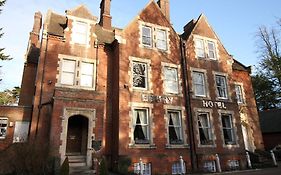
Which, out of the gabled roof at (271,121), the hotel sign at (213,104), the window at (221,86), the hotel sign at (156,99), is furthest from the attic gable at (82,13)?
the gabled roof at (271,121)

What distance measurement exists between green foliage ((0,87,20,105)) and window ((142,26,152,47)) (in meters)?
31.6

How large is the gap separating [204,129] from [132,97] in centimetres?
705

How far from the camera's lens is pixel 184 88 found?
63.2 ft

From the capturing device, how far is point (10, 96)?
4147 centimetres

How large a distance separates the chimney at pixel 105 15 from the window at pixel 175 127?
1073cm

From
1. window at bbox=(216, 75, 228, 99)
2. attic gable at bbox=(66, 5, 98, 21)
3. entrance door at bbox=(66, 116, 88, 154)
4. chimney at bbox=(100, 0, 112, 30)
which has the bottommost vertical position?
entrance door at bbox=(66, 116, 88, 154)

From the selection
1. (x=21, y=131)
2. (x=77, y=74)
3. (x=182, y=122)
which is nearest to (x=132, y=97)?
(x=77, y=74)

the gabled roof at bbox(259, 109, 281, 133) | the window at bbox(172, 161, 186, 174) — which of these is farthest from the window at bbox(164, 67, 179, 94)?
the gabled roof at bbox(259, 109, 281, 133)

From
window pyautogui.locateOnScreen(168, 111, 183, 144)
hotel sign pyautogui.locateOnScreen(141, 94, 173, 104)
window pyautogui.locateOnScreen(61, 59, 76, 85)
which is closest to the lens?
window pyautogui.locateOnScreen(61, 59, 76, 85)

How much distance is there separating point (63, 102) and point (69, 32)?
5.89m

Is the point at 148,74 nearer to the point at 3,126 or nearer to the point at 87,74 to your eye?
the point at 87,74

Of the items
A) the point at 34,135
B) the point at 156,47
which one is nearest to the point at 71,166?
the point at 34,135

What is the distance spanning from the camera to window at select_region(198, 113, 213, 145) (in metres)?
18.7

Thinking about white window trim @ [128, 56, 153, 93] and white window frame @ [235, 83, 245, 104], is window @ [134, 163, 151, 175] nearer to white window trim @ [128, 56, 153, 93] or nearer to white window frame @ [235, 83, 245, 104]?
white window trim @ [128, 56, 153, 93]
